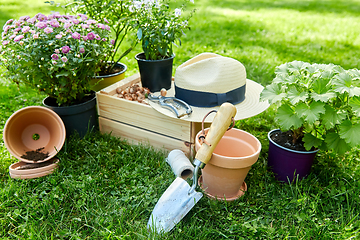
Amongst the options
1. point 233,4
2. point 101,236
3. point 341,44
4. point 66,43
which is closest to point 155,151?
point 101,236

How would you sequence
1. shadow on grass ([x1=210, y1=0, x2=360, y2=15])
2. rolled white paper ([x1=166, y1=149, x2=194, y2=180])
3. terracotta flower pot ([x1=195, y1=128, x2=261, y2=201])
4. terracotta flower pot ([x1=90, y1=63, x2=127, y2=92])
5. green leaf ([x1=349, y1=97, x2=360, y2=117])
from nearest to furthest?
green leaf ([x1=349, y1=97, x2=360, y2=117]) → terracotta flower pot ([x1=195, y1=128, x2=261, y2=201]) → rolled white paper ([x1=166, y1=149, x2=194, y2=180]) → terracotta flower pot ([x1=90, y1=63, x2=127, y2=92]) → shadow on grass ([x1=210, y1=0, x2=360, y2=15])

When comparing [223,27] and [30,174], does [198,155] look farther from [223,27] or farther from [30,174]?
[223,27]

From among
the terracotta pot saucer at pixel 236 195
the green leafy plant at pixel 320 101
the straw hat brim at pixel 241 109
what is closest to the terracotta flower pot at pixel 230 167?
the terracotta pot saucer at pixel 236 195

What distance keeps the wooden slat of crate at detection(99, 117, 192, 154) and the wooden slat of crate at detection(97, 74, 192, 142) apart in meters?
0.03

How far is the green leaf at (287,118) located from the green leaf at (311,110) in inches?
2.0

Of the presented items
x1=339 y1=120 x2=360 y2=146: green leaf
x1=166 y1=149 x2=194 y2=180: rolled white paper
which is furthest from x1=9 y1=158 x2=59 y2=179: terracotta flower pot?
x1=339 y1=120 x2=360 y2=146: green leaf

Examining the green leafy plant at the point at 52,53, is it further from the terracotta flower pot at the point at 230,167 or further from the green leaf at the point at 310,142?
the green leaf at the point at 310,142

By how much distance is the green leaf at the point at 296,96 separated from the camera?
152 centimetres

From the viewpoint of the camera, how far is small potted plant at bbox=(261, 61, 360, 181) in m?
1.50

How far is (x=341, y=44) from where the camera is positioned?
14.3 ft

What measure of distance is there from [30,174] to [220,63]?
4.55ft

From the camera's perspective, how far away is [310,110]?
1521 millimetres

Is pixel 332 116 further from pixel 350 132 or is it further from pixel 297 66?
pixel 297 66

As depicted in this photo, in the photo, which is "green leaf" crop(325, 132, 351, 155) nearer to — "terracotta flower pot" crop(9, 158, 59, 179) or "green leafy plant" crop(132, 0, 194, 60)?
"green leafy plant" crop(132, 0, 194, 60)
